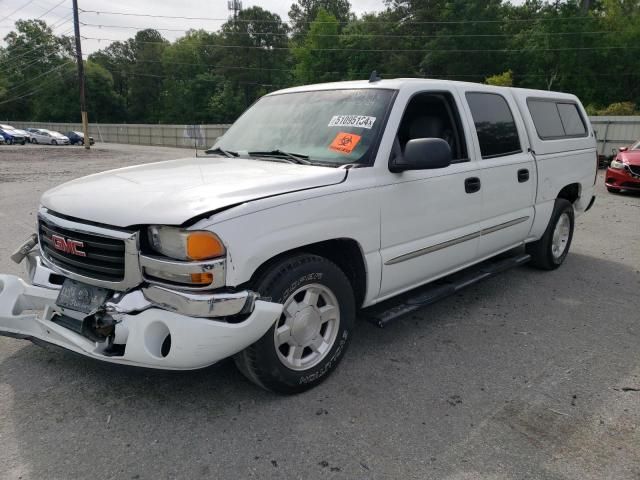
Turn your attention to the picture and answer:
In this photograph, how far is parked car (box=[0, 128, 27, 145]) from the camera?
39281mm

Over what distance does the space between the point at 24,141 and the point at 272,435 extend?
4574 centimetres

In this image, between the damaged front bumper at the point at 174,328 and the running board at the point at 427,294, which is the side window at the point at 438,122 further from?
the damaged front bumper at the point at 174,328

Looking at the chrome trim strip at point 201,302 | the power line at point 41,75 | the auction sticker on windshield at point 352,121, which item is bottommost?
the chrome trim strip at point 201,302

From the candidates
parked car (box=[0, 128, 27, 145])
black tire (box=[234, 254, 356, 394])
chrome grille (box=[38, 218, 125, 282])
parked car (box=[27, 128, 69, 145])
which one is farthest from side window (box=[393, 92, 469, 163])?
parked car (box=[27, 128, 69, 145])

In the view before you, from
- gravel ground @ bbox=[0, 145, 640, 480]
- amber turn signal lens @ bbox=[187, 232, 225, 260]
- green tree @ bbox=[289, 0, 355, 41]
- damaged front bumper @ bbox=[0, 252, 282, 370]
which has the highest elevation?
green tree @ bbox=[289, 0, 355, 41]

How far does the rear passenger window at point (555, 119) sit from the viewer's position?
5098 mm

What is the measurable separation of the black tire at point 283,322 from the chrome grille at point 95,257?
0.73 metres

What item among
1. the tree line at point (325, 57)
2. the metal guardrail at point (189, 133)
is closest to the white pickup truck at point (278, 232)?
the metal guardrail at point (189, 133)

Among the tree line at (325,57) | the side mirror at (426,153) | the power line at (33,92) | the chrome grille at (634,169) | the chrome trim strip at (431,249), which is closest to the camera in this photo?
the side mirror at (426,153)

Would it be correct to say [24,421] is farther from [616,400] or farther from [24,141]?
[24,141]

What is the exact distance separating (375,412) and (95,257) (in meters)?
1.78

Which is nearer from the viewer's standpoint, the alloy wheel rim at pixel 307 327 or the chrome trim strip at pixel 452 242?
the alloy wheel rim at pixel 307 327

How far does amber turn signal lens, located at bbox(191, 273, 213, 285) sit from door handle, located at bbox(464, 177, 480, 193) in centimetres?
230

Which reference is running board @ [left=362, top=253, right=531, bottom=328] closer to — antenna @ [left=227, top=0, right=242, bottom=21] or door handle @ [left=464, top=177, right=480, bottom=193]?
door handle @ [left=464, top=177, right=480, bottom=193]
